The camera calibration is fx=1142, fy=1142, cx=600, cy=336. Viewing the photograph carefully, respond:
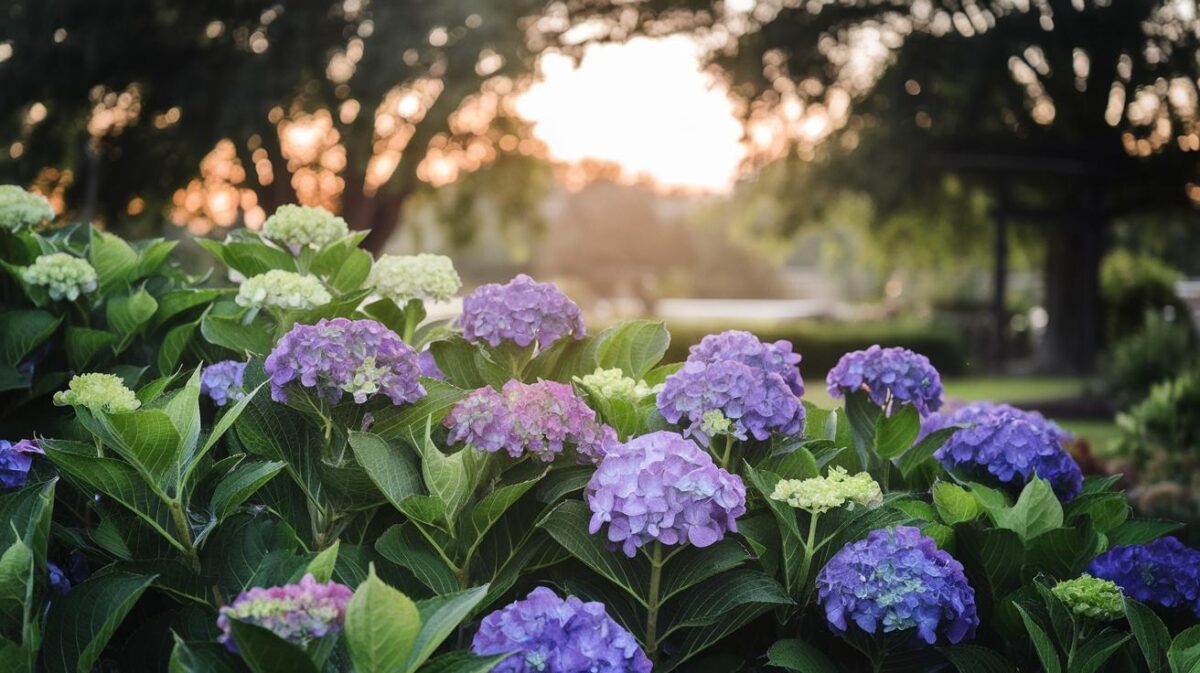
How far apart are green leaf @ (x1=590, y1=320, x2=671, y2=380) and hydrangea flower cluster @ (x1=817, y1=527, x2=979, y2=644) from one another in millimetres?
767

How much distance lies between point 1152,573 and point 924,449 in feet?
1.75

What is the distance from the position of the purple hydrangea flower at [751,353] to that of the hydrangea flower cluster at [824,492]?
47 cm

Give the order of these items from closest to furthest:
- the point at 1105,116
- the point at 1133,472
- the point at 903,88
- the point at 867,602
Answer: the point at 867,602 < the point at 1133,472 < the point at 903,88 < the point at 1105,116

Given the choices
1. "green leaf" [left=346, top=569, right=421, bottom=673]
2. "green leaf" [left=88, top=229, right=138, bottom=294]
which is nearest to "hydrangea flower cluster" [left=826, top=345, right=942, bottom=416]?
"green leaf" [left=346, top=569, right=421, bottom=673]

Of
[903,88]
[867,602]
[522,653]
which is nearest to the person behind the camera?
[522,653]

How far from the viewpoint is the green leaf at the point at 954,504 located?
2318 mm

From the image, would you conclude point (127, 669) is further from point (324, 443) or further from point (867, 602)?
point (867, 602)

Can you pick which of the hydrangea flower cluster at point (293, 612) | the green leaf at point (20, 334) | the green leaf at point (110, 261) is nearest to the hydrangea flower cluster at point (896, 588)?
the hydrangea flower cluster at point (293, 612)

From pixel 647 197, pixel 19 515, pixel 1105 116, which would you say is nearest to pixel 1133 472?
pixel 19 515

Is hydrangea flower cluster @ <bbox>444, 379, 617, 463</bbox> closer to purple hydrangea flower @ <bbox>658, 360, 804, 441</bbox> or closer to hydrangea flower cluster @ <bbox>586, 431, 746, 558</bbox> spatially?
hydrangea flower cluster @ <bbox>586, 431, 746, 558</bbox>

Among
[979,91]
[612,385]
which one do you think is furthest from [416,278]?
[979,91]

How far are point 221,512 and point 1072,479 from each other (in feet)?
6.38

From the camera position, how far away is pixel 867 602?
1927 mm

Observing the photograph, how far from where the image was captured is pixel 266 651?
145 cm
